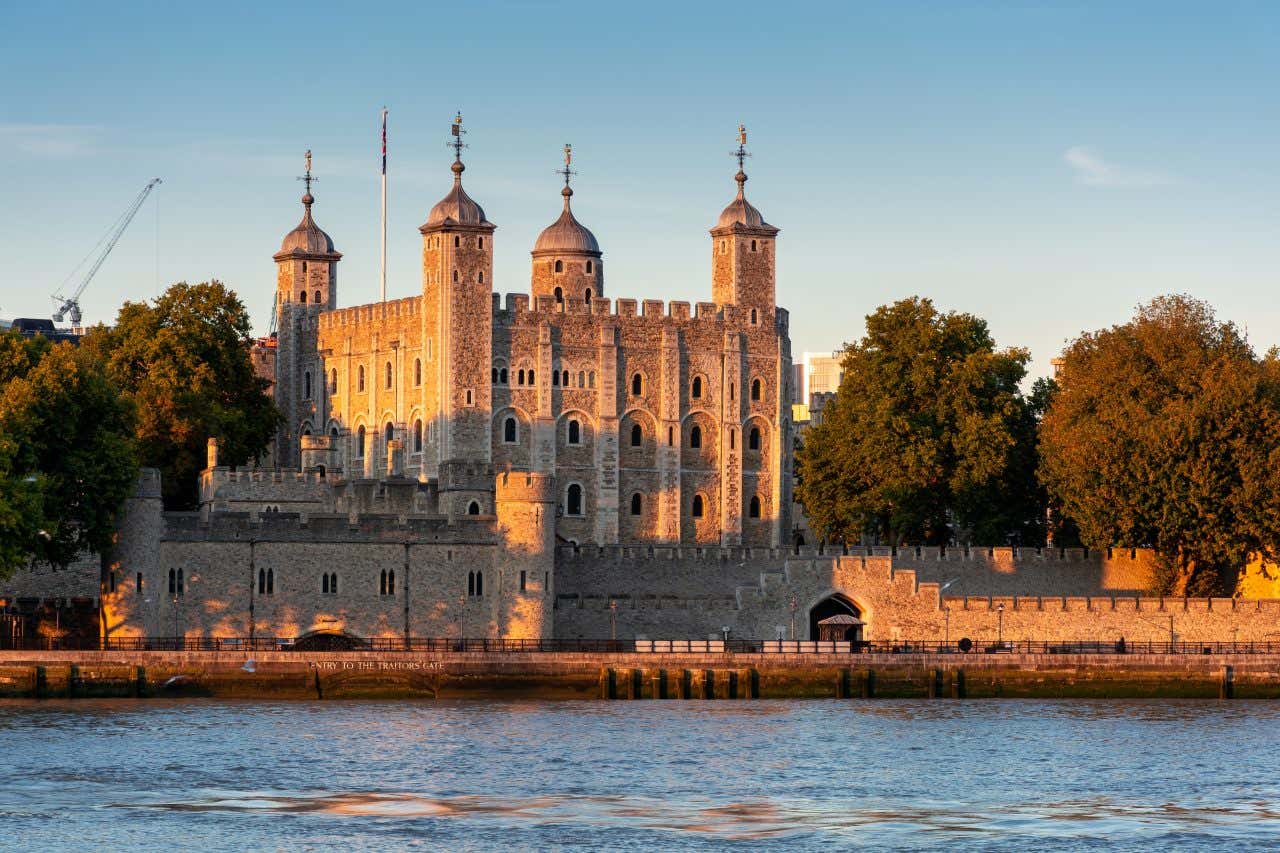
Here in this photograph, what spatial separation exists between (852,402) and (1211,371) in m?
14.5

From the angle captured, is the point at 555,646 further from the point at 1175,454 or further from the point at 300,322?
the point at 300,322

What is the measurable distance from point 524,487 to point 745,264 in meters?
30.4

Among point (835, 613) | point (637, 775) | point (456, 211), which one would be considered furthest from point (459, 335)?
point (637, 775)

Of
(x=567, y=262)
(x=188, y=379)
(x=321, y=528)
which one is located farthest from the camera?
(x=567, y=262)

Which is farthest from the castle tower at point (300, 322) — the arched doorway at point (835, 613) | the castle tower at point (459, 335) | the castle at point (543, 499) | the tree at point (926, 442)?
the arched doorway at point (835, 613)

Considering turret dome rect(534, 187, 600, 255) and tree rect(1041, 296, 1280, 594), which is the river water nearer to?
tree rect(1041, 296, 1280, 594)

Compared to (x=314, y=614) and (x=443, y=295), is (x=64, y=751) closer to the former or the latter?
(x=314, y=614)

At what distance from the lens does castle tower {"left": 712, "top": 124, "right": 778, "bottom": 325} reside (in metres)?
114

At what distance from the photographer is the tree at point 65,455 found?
8012 cm

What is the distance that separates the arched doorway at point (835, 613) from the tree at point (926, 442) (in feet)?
24.0

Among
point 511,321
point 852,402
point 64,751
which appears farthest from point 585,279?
point 64,751

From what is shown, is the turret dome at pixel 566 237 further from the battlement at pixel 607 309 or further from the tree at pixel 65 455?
the tree at pixel 65 455

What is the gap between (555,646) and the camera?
8325 centimetres

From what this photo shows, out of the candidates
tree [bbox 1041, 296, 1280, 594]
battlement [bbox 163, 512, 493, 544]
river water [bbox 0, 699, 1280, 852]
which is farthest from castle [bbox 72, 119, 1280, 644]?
river water [bbox 0, 699, 1280, 852]
